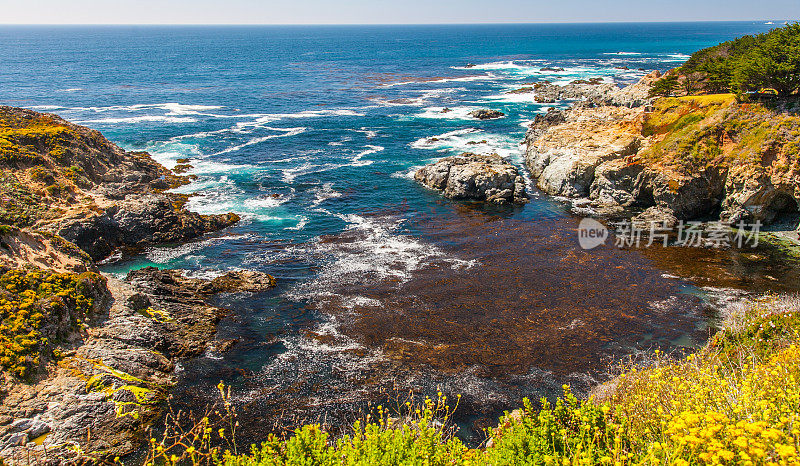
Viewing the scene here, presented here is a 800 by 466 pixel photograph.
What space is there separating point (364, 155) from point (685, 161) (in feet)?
129

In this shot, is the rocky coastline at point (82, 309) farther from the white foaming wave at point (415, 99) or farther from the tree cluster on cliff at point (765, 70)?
the white foaming wave at point (415, 99)

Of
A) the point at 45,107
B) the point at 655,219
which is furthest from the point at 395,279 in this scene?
the point at 45,107

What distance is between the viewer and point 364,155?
63.3 meters

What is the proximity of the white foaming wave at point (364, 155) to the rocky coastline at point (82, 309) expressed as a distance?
22.6 metres

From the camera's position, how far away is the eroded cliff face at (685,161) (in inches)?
1415

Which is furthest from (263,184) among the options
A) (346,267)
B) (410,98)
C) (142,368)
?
(410,98)

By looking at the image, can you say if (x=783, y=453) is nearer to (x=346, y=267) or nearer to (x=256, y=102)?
(x=346, y=267)

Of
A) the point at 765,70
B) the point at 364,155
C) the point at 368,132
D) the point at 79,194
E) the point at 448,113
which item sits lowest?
the point at 79,194

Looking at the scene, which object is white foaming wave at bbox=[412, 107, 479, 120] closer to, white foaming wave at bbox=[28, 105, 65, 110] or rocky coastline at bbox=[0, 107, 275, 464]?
rocky coastline at bbox=[0, 107, 275, 464]

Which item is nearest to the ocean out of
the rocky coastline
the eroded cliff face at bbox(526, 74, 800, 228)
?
the rocky coastline

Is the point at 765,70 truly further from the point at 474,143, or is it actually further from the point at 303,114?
the point at 303,114

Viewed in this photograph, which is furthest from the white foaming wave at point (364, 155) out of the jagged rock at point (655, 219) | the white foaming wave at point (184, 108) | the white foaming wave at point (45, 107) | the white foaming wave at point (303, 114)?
the white foaming wave at point (45, 107)

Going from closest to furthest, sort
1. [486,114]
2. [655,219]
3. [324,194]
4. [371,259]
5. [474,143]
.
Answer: [371,259], [655,219], [324,194], [474,143], [486,114]

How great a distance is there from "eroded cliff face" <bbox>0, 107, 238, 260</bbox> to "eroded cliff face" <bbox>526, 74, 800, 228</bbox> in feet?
120
